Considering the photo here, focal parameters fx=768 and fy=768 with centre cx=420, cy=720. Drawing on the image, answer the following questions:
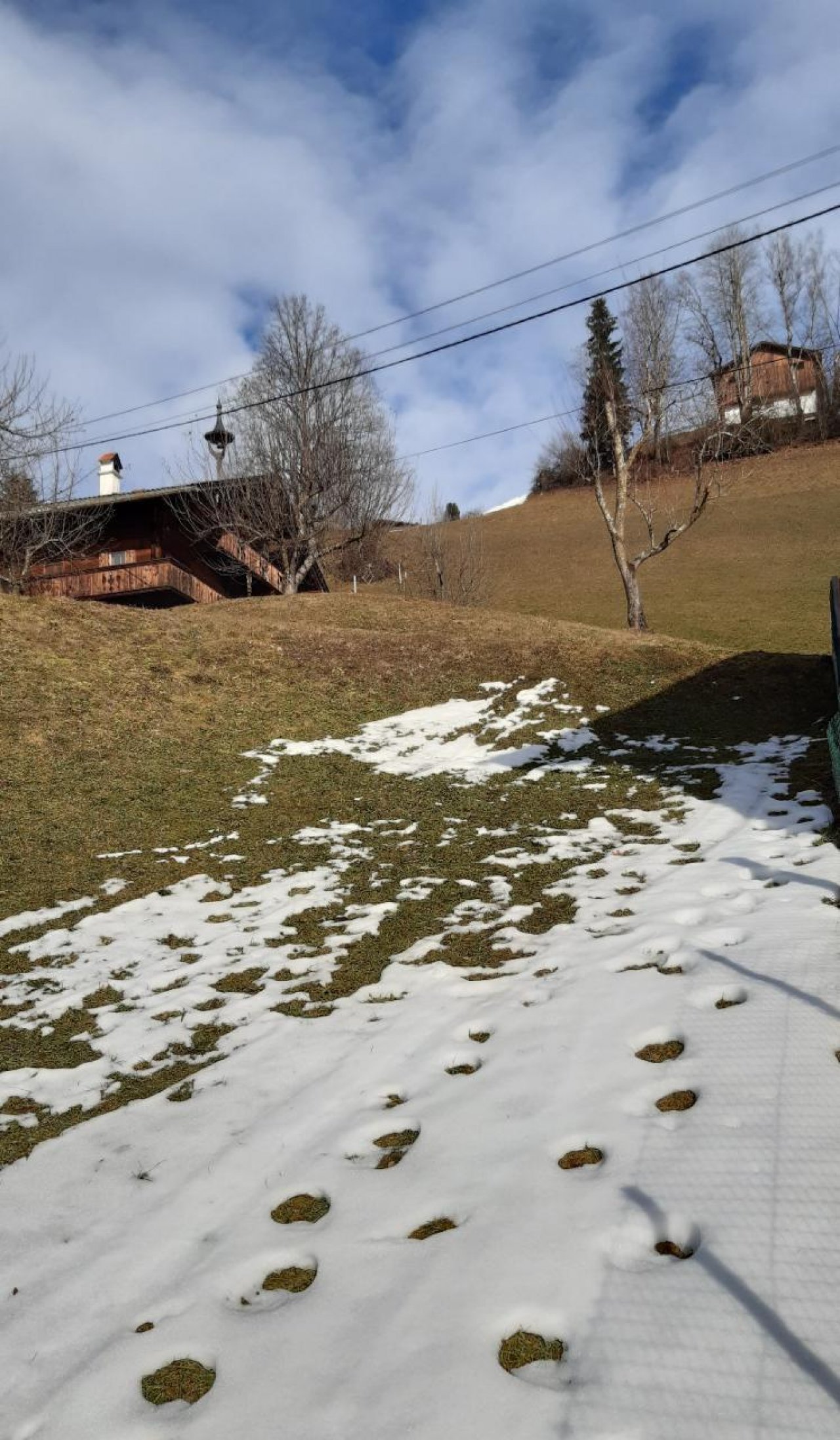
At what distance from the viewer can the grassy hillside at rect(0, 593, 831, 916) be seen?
8.28 meters

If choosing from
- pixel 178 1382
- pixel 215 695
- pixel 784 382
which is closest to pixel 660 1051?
pixel 178 1382

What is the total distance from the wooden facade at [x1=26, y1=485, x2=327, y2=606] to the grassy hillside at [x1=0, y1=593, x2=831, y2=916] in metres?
8.92

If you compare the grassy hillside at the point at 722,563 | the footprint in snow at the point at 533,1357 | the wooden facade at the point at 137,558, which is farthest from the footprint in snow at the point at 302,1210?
the wooden facade at the point at 137,558

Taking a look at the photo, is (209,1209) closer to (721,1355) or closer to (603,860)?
(721,1355)

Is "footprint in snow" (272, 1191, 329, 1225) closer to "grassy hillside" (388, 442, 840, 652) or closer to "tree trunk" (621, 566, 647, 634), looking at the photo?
"tree trunk" (621, 566, 647, 634)

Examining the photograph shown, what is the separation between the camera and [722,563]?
3828 centimetres

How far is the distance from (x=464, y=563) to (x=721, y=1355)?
1482 inches

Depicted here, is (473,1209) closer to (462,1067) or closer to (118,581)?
(462,1067)

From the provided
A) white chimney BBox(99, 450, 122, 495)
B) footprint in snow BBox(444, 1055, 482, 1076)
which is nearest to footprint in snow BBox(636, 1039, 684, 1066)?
footprint in snow BBox(444, 1055, 482, 1076)

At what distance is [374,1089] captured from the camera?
3.58m

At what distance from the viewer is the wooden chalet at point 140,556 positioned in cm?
2688

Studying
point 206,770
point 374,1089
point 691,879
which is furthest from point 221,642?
point 374,1089

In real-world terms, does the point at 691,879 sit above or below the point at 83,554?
below

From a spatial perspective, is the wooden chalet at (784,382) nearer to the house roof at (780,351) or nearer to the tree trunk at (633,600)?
the house roof at (780,351)
